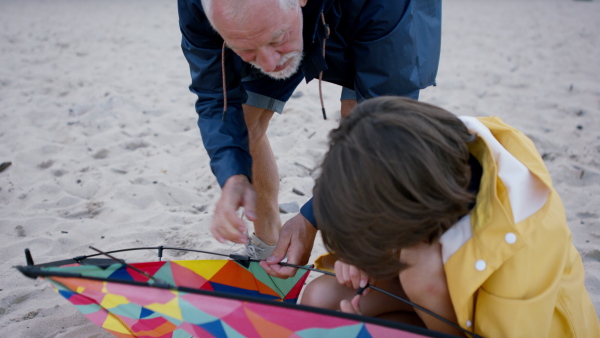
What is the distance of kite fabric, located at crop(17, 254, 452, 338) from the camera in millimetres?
1094

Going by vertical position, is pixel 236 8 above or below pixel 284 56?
above

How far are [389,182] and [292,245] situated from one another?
607mm

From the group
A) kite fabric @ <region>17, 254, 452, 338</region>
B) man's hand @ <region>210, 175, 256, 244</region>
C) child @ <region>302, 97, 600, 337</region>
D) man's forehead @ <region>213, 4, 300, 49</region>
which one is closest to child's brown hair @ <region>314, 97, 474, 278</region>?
child @ <region>302, 97, 600, 337</region>

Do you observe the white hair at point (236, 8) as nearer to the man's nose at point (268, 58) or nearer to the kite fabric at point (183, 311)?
the man's nose at point (268, 58)

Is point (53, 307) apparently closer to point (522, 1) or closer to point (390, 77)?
point (390, 77)

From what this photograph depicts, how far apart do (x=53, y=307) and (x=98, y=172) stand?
3.50 ft

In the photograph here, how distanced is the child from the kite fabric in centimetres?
13

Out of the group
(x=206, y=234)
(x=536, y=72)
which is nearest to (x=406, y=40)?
(x=206, y=234)

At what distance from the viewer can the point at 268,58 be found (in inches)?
58.2

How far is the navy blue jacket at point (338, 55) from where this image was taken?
1.53 meters

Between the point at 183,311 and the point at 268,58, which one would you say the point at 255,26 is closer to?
the point at 268,58

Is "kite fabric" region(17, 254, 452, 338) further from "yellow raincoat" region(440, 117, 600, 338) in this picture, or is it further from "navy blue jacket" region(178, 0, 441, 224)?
"navy blue jacket" region(178, 0, 441, 224)

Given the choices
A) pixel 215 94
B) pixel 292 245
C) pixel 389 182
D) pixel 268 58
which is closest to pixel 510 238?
pixel 389 182

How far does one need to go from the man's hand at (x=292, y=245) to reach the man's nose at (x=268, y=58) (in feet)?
1.47
